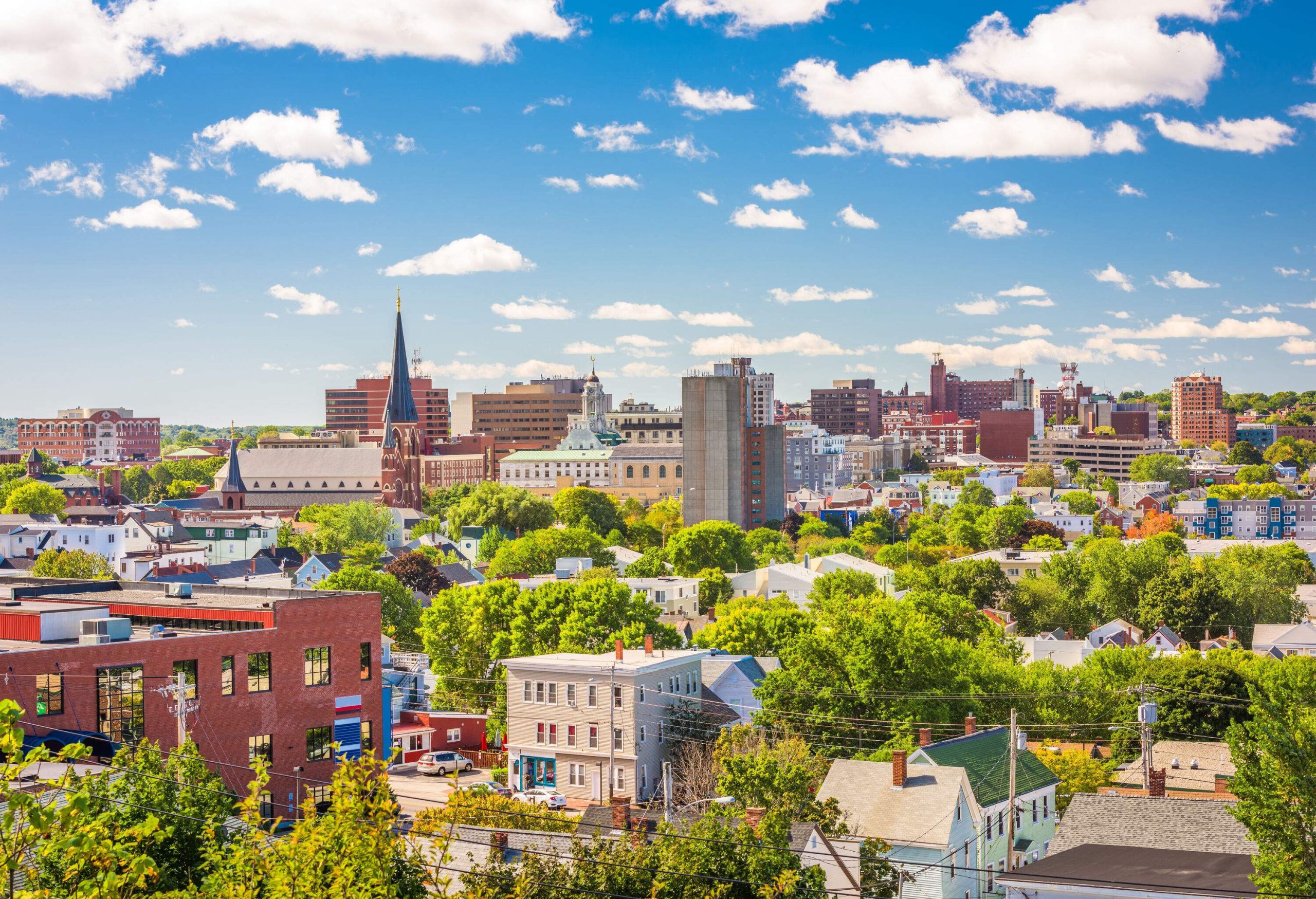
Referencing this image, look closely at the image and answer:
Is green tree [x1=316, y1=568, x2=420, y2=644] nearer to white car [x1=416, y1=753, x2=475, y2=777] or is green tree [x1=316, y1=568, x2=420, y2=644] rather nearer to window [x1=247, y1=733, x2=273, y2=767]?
white car [x1=416, y1=753, x2=475, y2=777]

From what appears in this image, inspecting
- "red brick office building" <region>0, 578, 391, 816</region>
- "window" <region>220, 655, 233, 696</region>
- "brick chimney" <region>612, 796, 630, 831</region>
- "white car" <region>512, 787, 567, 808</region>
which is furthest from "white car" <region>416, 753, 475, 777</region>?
"brick chimney" <region>612, 796, 630, 831</region>

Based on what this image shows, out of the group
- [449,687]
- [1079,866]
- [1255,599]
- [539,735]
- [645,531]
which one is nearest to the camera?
[1079,866]

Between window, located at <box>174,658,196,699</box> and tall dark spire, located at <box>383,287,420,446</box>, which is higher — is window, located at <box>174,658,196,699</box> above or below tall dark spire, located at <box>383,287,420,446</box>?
below

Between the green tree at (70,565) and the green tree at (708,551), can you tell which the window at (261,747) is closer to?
the green tree at (70,565)

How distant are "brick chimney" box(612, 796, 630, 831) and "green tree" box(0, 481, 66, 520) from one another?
124809mm

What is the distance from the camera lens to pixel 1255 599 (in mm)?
98812

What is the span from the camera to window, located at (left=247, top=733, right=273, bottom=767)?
4234cm

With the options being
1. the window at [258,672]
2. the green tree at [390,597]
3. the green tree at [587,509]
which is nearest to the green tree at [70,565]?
the green tree at [390,597]

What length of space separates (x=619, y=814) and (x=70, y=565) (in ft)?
240

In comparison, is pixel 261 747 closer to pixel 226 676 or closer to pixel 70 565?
pixel 226 676

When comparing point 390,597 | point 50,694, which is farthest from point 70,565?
point 50,694

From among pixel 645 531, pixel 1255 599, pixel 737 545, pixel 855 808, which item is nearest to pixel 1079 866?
pixel 855 808

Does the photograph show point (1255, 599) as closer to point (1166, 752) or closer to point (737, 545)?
point (737, 545)

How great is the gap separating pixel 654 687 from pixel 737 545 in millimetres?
72816
